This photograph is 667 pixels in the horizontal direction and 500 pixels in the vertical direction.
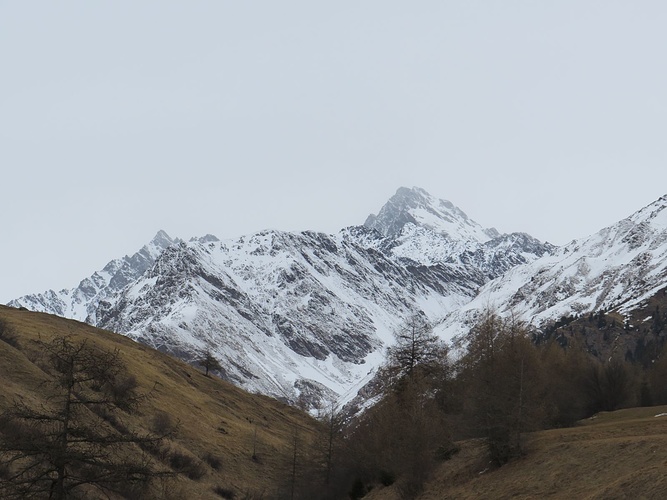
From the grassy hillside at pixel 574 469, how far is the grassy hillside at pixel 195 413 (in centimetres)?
1664

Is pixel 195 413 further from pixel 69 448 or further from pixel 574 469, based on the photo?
pixel 69 448

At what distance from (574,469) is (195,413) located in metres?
61.3

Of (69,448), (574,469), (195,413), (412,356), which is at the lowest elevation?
(69,448)

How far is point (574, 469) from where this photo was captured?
34.9 meters

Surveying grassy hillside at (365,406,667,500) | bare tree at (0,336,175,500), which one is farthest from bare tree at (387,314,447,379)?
bare tree at (0,336,175,500)

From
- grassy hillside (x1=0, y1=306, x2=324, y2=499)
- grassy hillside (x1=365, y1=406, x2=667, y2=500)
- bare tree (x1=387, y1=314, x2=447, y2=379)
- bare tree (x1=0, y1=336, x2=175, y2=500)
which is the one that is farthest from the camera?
bare tree (x1=387, y1=314, x2=447, y2=379)

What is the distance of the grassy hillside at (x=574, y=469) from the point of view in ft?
93.0

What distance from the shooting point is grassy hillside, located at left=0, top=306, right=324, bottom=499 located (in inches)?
2432

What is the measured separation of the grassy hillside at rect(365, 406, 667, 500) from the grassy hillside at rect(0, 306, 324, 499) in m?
16.6

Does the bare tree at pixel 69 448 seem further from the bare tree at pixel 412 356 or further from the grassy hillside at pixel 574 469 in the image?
the bare tree at pixel 412 356

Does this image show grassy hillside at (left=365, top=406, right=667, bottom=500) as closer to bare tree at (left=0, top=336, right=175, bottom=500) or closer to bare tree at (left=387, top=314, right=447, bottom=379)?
bare tree at (left=387, top=314, right=447, bottom=379)

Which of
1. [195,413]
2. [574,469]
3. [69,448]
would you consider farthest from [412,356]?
[69,448]

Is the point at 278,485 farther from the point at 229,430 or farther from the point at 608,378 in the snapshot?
the point at 608,378

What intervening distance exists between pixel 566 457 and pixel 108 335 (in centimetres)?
9406
